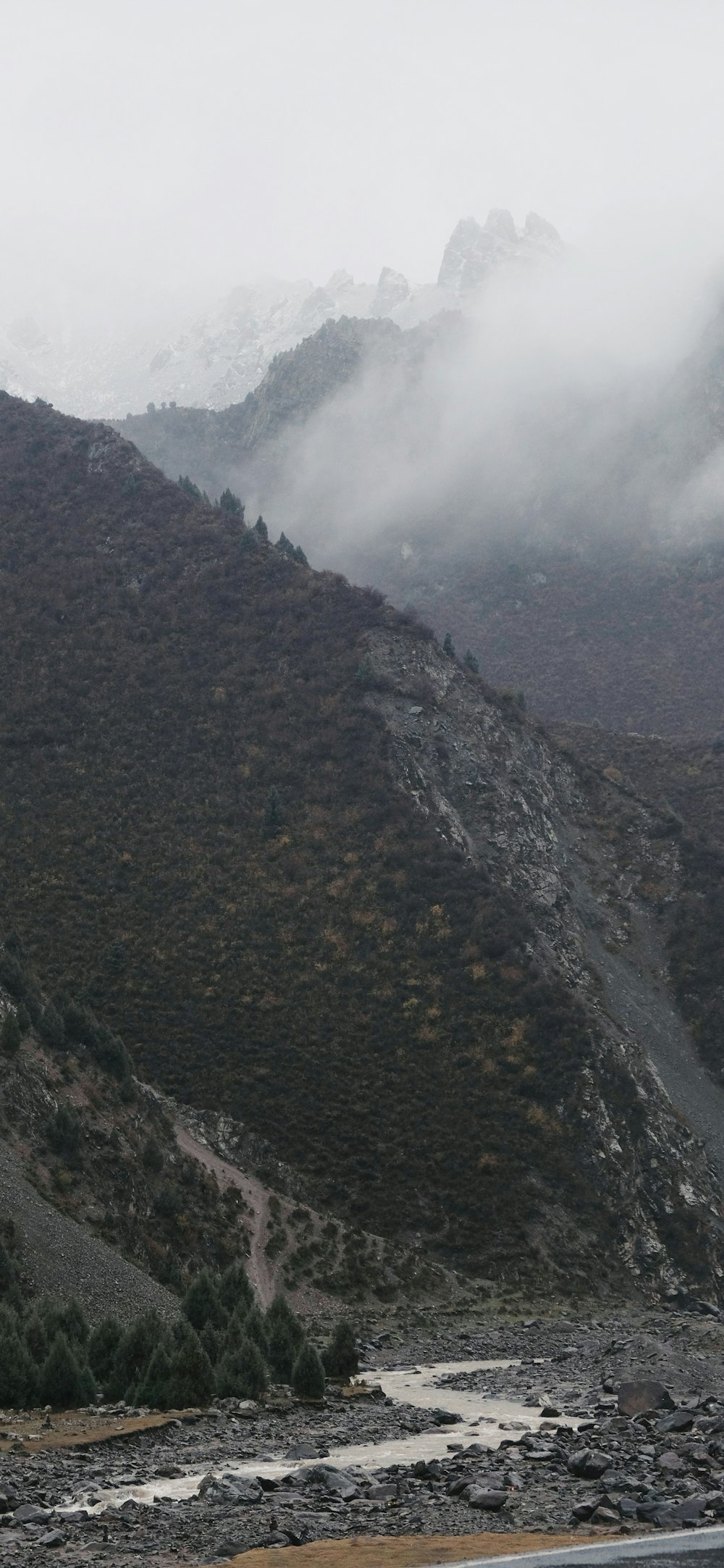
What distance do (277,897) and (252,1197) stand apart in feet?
68.5

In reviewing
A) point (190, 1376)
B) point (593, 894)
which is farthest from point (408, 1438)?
point (593, 894)

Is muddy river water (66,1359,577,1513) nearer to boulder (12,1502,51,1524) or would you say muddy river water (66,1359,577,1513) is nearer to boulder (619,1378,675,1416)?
boulder (12,1502,51,1524)

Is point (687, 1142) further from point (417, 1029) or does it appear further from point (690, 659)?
point (690, 659)

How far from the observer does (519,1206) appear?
53.8 meters

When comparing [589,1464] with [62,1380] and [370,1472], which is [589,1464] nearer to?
[370,1472]

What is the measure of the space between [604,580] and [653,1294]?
127m

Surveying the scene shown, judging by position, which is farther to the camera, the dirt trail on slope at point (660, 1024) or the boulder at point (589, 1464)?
the dirt trail on slope at point (660, 1024)

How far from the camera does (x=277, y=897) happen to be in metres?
67.2

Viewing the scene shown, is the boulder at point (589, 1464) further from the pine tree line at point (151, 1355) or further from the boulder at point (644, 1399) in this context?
the pine tree line at point (151, 1355)

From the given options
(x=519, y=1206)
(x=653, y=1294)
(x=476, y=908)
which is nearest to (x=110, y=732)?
(x=476, y=908)

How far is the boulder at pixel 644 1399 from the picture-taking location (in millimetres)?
23016

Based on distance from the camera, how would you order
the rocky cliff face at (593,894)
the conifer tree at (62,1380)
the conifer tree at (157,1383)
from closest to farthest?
the conifer tree at (62,1380), the conifer tree at (157,1383), the rocky cliff face at (593,894)

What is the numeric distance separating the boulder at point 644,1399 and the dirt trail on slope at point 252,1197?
77.0 feet

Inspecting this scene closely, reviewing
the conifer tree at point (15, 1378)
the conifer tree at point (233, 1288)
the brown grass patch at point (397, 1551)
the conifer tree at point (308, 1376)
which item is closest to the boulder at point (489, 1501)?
the brown grass patch at point (397, 1551)
